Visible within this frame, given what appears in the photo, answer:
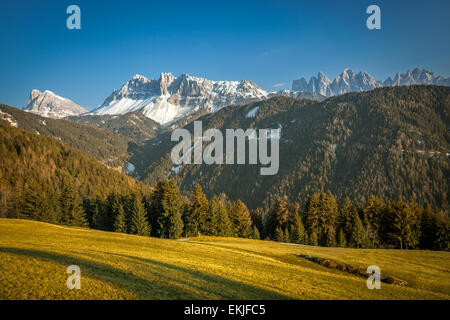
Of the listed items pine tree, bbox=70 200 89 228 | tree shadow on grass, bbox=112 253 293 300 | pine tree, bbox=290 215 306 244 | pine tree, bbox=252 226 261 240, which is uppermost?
tree shadow on grass, bbox=112 253 293 300

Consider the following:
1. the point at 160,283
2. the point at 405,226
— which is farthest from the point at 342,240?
the point at 160,283

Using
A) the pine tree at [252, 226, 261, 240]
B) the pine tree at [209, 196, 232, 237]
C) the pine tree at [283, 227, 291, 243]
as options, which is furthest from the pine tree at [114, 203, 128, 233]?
the pine tree at [283, 227, 291, 243]

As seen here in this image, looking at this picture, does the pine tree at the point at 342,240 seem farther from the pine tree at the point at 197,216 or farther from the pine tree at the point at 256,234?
the pine tree at the point at 197,216

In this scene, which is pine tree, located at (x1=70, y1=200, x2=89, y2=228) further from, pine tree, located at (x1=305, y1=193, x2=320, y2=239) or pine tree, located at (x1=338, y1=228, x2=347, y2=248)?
pine tree, located at (x1=338, y1=228, x2=347, y2=248)

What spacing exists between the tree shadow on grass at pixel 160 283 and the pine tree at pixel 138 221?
145 feet

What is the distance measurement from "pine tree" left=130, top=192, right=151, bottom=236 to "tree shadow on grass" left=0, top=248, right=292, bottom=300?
44238 mm

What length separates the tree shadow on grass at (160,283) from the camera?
43.8 ft

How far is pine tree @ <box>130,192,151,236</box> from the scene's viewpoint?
6084cm

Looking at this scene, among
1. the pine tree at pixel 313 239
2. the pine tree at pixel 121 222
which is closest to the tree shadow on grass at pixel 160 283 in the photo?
the pine tree at pixel 121 222
